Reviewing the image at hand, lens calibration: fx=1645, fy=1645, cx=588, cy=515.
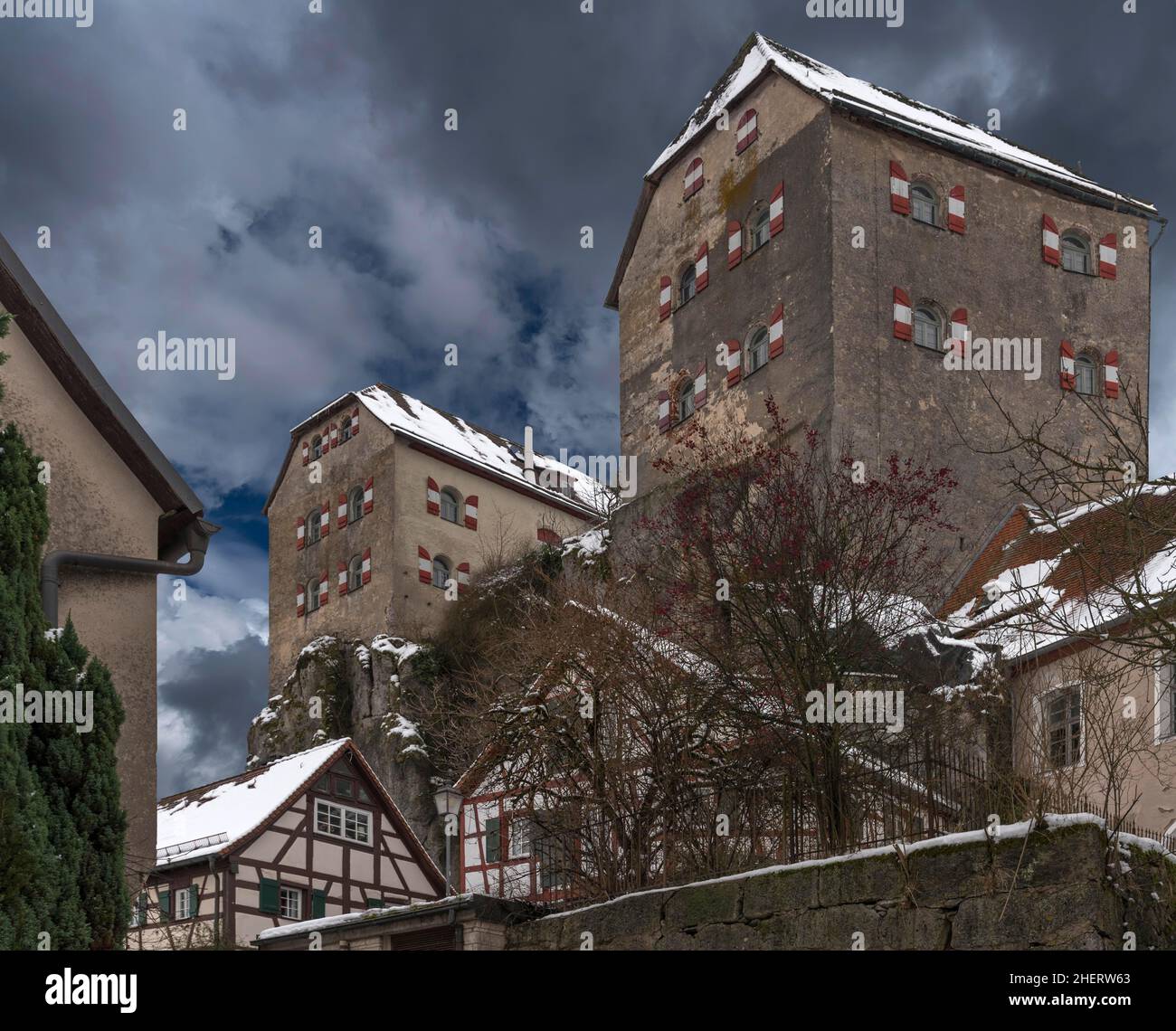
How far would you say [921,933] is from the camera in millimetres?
10422

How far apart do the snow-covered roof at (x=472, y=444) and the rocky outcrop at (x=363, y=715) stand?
22.5 ft

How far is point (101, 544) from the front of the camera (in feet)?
51.1

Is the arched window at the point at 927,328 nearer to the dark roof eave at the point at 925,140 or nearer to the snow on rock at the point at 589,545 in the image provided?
the dark roof eave at the point at 925,140

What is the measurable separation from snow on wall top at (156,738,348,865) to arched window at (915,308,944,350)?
1362 centimetres

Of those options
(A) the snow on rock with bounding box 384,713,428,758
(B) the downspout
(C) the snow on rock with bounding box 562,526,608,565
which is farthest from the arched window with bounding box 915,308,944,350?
(B) the downspout

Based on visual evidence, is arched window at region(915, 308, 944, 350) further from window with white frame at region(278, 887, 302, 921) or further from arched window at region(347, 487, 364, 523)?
arched window at region(347, 487, 364, 523)

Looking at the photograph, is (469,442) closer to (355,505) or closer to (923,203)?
(355,505)

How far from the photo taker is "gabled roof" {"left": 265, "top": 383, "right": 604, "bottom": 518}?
1889 inches

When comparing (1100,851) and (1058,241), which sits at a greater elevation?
(1058,241)

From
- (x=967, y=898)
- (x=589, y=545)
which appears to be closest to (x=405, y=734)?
(x=589, y=545)
